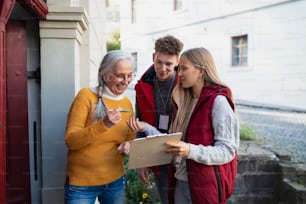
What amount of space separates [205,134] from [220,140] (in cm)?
7

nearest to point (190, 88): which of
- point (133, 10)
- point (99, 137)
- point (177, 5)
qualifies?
point (99, 137)

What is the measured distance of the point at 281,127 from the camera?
275 inches

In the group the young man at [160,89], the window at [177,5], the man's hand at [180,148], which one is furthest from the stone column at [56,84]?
the window at [177,5]

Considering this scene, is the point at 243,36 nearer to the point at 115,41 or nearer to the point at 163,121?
the point at 115,41

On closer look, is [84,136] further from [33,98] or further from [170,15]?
[170,15]

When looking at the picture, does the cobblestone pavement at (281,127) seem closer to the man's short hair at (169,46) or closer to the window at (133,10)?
the man's short hair at (169,46)

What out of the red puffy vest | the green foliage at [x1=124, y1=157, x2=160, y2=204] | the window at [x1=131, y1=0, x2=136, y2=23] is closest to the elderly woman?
the red puffy vest

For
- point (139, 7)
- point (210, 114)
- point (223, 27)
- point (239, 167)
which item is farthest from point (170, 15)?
point (210, 114)

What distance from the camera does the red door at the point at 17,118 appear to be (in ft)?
7.05

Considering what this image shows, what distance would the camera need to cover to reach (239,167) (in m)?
3.52

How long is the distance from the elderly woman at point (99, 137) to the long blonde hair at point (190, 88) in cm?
25

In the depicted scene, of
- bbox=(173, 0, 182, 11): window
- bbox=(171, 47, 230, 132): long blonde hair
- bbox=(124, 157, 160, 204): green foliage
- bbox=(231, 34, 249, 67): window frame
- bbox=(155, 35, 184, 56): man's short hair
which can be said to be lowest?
bbox=(124, 157, 160, 204): green foliage

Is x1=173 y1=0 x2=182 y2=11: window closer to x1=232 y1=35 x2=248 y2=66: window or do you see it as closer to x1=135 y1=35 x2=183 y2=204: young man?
x1=232 y1=35 x2=248 y2=66: window

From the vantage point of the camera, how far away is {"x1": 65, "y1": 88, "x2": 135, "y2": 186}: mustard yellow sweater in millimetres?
1689
